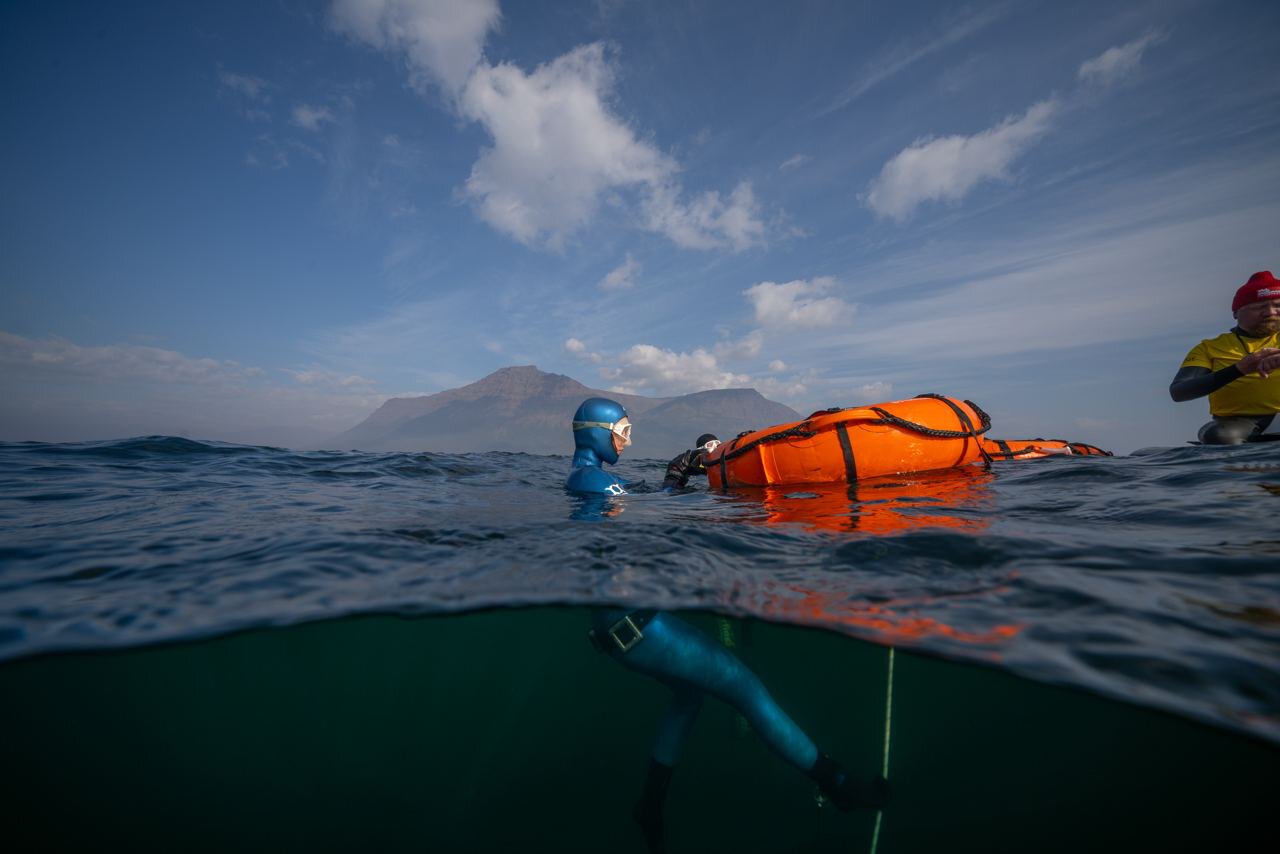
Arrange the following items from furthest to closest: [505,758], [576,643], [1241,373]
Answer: [505,758], [576,643], [1241,373]

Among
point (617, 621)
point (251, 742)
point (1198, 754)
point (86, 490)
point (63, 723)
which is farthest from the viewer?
point (251, 742)

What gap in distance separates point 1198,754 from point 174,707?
47.7 ft

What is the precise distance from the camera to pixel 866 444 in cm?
632

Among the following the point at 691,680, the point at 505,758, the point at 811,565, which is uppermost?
the point at 811,565

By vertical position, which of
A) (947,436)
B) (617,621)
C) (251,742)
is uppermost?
(947,436)

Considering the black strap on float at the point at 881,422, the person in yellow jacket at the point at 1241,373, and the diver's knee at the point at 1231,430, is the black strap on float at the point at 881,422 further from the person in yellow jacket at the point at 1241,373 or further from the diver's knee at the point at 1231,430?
the diver's knee at the point at 1231,430

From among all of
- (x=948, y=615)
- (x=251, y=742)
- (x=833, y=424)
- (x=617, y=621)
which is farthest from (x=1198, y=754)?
(x=251, y=742)

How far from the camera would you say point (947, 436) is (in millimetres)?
6438

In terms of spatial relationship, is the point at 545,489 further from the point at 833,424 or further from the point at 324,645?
the point at 833,424

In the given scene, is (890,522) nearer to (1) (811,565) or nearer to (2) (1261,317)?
(1) (811,565)

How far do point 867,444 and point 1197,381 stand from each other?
410cm

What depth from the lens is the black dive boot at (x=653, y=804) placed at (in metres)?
4.25

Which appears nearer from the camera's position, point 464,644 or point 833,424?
point 833,424

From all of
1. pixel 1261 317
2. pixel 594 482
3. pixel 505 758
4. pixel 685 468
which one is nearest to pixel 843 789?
pixel 594 482
